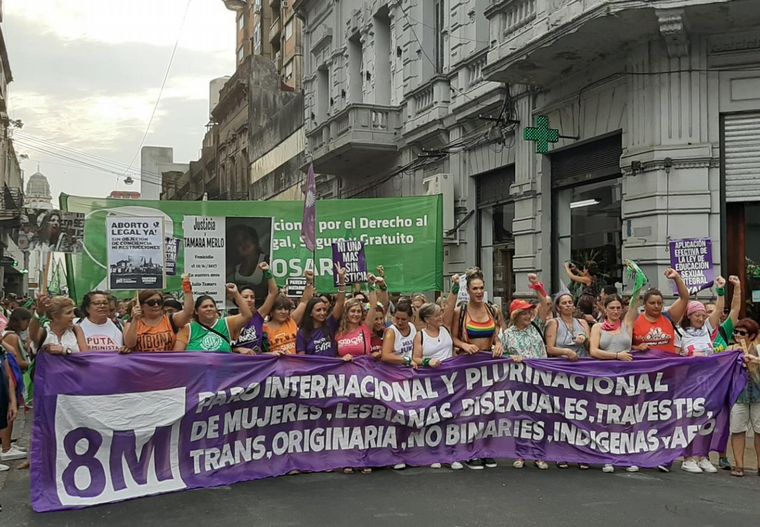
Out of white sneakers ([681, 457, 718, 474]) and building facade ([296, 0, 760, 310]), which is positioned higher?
building facade ([296, 0, 760, 310])

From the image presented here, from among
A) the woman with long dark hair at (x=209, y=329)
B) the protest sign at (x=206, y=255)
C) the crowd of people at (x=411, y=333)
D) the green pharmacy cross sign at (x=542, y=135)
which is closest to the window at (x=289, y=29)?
the green pharmacy cross sign at (x=542, y=135)

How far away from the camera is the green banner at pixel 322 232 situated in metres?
11.0

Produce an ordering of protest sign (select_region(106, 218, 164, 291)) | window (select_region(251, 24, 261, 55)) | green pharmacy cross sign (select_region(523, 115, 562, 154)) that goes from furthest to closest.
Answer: window (select_region(251, 24, 261, 55)) → green pharmacy cross sign (select_region(523, 115, 562, 154)) → protest sign (select_region(106, 218, 164, 291))

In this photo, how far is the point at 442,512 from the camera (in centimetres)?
594

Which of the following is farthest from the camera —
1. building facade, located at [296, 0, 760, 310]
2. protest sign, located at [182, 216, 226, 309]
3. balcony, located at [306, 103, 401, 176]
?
balcony, located at [306, 103, 401, 176]

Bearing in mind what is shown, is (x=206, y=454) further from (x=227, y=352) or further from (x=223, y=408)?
(x=227, y=352)

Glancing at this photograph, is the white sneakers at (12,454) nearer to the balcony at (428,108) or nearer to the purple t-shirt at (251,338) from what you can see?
the purple t-shirt at (251,338)

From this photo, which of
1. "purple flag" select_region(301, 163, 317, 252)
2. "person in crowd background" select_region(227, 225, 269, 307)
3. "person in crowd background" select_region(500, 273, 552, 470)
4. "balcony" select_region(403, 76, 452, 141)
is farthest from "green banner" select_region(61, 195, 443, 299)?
"balcony" select_region(403, 76, 452, 141)

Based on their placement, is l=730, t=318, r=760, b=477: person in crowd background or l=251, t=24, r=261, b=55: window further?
l=251, t=24, r=261, b=55: window

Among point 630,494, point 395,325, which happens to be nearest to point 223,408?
point 395,325

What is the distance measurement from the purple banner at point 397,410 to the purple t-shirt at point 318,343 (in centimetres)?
33

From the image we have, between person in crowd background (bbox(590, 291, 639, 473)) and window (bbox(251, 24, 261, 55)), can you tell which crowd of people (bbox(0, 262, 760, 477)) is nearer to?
person in crowd background (bbox(590, 291, 639, 473))

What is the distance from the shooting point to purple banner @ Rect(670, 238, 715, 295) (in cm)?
938

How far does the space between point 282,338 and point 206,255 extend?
3353 mm
